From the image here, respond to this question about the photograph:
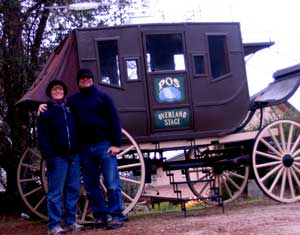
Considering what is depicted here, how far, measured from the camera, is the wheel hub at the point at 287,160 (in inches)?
386

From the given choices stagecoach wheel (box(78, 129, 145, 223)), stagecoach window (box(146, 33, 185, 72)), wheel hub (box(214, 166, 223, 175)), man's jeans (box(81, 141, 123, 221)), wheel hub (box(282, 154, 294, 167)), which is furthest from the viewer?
wheel hub (box(214, 166, 223, 175))

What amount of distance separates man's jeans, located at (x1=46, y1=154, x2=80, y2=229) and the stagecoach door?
1.77m

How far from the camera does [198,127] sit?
9445mm

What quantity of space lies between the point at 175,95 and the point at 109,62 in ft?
3.56

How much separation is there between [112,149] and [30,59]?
4.78 meters

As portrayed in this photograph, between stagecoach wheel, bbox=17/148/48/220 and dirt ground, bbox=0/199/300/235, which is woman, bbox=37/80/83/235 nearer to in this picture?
dirt ground, bbox=0/199/300/235

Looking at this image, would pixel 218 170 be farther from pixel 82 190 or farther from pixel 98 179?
pixel 98 179

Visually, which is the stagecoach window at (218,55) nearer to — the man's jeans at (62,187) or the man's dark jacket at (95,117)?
the man's dark jacket at (95,117)

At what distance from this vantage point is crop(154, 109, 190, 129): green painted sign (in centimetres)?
924

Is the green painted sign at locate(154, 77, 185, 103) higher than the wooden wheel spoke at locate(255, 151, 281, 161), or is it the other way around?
the green painted sign at locate(154, 77, 185, 103)

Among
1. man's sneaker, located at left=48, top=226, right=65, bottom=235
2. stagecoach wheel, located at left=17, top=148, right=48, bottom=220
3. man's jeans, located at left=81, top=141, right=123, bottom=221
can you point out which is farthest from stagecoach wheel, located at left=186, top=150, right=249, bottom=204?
man's sneaker, located at left=48, top=226, right=65, bottom=235

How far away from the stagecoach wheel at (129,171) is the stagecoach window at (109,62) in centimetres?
80

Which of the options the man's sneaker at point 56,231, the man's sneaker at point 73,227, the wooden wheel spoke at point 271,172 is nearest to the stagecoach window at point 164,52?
the wooden wheel spoke at point 271,172

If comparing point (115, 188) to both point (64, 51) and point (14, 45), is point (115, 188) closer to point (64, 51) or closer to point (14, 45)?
point (64, 51)
